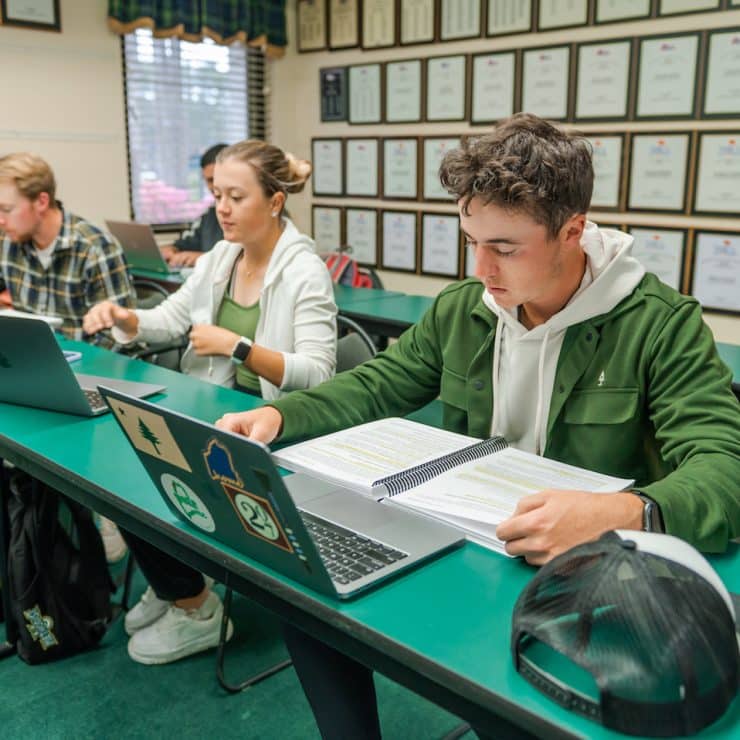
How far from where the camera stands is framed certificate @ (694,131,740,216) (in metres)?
3.57

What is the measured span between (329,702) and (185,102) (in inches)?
188

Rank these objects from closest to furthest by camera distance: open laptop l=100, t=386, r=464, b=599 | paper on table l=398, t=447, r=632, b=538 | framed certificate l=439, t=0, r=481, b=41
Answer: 1. open laptop l=100, t=386, r=464, b=599
2. paper on table l=398, t=447, r=632, b=538
3. framed certificate l=439, t=0, r=481, b=41

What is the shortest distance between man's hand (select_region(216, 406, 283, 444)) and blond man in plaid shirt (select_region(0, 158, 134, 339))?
5.02 feet

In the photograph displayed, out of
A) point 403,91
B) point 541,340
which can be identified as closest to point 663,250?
point 403,91

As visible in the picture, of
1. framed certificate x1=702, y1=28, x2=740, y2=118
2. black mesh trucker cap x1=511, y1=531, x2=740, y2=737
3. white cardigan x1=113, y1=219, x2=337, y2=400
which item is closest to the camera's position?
black mesh trucker cap x1=511, y1=531, x2=740, y2=737

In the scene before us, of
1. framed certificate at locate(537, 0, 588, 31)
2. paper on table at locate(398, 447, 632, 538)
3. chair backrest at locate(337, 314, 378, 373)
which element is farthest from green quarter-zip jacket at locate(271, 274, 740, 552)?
framed certificate at locate(537, 0, 588, 31)

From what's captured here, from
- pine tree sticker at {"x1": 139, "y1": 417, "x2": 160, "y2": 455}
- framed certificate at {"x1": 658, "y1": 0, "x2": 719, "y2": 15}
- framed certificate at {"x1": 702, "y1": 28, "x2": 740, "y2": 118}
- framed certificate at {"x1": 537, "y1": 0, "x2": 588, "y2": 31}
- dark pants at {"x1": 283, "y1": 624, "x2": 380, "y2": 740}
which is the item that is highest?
framed certificate at {"x1": 537, "y1": 0, "x2": 588, "y2": 31}

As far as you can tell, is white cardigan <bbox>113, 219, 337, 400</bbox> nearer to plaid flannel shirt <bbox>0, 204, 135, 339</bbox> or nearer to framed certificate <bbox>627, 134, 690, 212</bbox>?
plaid flannel shirt <bbox>0, 204, 135, 339</bbox>

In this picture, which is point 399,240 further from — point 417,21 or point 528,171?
point 528,171

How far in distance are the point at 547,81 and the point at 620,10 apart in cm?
49

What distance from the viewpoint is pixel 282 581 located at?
3.16 feet

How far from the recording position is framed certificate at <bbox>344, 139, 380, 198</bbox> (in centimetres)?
501

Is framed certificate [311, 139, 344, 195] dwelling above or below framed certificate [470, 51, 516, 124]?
below

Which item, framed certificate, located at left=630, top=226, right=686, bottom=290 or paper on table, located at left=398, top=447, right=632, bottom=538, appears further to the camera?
framed certificate, located at left=630, top=226, right=686, bottom=290
